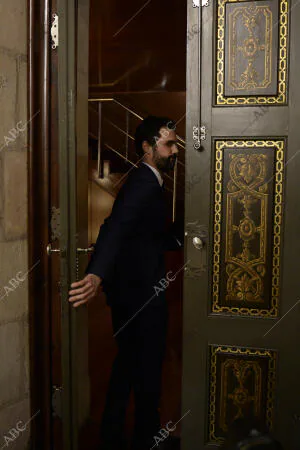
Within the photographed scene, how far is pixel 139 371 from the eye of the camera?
7.80 feet

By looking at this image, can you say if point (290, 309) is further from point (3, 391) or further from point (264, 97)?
point (3, 391)

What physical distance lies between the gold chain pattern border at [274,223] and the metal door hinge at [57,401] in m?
0.82

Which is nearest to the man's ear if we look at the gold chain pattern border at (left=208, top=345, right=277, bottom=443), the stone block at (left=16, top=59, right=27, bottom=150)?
the stone block at (left=16, top=59, right=27, bottom=150)

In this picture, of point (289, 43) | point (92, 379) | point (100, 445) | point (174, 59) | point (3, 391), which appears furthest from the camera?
point (174, 59)

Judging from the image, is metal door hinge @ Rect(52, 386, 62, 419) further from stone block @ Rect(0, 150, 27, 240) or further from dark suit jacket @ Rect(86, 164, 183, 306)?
stone block @ Rect(0, 150, 27, 240)

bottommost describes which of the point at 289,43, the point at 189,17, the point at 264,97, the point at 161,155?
the point at 161,155

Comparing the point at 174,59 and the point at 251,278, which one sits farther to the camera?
the point at 174,59

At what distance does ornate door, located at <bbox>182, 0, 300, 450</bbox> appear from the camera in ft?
6.43

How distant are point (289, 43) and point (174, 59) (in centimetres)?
411

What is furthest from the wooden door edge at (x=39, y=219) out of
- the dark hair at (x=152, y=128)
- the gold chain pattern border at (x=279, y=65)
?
the gold chain pattern border at (x=279, y=65)

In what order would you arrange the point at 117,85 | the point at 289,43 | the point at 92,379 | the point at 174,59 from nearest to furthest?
the point at 289,43 < the point at 92,379 < the point at 174,59 < the point at 117,85

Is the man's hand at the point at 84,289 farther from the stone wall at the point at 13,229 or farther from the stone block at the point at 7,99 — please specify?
the stone block at the point at 7,99

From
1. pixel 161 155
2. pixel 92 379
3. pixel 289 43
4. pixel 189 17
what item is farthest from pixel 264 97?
pixel 92 379

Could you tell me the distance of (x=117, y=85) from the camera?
23.4ft
